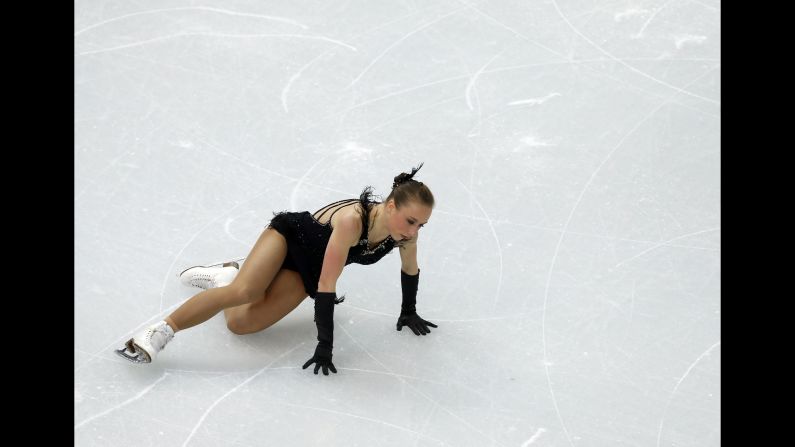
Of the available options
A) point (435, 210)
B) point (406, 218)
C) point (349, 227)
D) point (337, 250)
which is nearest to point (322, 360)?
point (337, 250)

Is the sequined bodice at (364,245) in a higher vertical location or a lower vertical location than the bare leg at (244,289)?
higher

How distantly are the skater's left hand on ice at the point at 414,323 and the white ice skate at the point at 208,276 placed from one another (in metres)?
0.84

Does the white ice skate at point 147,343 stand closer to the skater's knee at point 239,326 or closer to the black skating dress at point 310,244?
the skater's knee at point 239,326

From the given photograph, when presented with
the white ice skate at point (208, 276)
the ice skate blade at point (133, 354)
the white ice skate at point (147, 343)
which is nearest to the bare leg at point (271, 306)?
the white ice skate at point (208, 276)

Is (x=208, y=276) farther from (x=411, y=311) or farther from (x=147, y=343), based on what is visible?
(x=411, y=311)

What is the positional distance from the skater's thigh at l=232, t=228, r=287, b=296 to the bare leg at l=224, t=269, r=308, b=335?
2.7 inches

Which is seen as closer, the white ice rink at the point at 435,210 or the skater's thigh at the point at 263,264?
the white ice rink at the point at 435,210

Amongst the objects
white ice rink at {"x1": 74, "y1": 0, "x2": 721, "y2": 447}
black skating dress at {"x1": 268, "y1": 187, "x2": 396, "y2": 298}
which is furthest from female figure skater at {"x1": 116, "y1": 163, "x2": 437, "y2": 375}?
white ice rink at {"x1": 74, "y1": 0, "x2": 721, "y2": 447}

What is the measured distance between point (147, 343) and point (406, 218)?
1.22 m

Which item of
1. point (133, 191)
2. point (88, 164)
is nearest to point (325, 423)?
point (133, 191)

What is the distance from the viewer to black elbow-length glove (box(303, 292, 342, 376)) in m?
3.91

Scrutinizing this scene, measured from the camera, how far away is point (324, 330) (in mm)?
3961

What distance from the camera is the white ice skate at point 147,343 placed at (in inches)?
155

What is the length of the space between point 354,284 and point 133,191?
1395 mm
